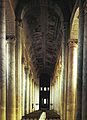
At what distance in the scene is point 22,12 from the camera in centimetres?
2144

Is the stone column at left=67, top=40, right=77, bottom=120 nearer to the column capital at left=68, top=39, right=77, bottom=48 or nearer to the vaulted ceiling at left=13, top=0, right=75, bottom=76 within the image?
the column capital at left=68, top=39, right=77, bottom=48

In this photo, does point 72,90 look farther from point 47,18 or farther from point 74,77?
point 47,18

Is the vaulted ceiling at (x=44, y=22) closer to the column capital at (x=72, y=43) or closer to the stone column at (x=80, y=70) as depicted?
the column capital at (x=72, y=43)

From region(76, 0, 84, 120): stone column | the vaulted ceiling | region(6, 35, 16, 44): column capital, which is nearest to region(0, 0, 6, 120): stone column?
region(76, 0, 84, 120): stone column

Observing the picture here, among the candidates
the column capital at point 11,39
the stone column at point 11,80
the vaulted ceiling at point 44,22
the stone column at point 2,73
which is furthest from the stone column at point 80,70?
the vaulted ceiling at point 44,22

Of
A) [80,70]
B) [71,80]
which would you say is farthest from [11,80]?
[80,70]

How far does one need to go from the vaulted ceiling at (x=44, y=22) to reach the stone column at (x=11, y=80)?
232 cm

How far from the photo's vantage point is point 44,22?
26922 millimetres

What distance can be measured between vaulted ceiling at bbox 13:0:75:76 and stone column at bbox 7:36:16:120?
232 centimetres

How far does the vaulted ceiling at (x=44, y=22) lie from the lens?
Answer: 21.8 meters

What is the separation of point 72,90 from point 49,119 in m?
3.90

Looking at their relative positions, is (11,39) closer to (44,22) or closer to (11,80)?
(11,80)

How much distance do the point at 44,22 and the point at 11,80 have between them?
8.65 m

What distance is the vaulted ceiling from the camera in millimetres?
21812
